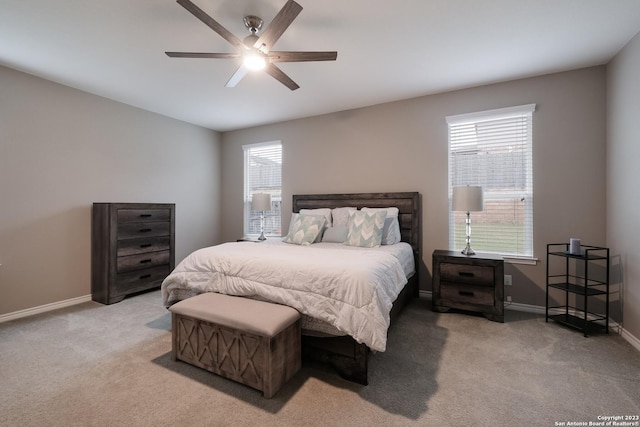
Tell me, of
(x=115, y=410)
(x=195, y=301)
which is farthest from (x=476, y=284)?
(x=115, y=410)

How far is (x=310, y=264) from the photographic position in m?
2.05

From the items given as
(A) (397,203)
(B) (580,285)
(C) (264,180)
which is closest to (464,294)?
(B) (580,285)

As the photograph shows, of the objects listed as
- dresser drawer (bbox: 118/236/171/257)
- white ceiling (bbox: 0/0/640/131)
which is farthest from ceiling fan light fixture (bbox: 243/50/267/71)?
dresser drawer (bbox: 118/236/171/257)

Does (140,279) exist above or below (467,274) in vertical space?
below

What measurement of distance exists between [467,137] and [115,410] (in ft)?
13.2

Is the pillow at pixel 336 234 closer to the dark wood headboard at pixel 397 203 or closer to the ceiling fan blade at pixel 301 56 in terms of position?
the dark wood headboard at pixel 397 203

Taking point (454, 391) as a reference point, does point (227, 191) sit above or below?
above

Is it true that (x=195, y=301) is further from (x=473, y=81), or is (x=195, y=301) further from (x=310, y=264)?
(x=473, y=81)

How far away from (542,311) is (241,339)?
3.13m

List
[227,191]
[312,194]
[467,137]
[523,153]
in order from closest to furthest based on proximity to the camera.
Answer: [523,153] < [467,137] < [312,194] < [227,191]

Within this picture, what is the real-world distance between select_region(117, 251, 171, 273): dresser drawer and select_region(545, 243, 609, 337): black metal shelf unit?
14.9 feet

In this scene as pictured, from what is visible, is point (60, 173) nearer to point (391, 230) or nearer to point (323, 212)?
point (323, 212)

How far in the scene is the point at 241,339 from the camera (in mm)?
1767

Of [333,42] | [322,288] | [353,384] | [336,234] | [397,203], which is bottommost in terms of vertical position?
[353,384]
